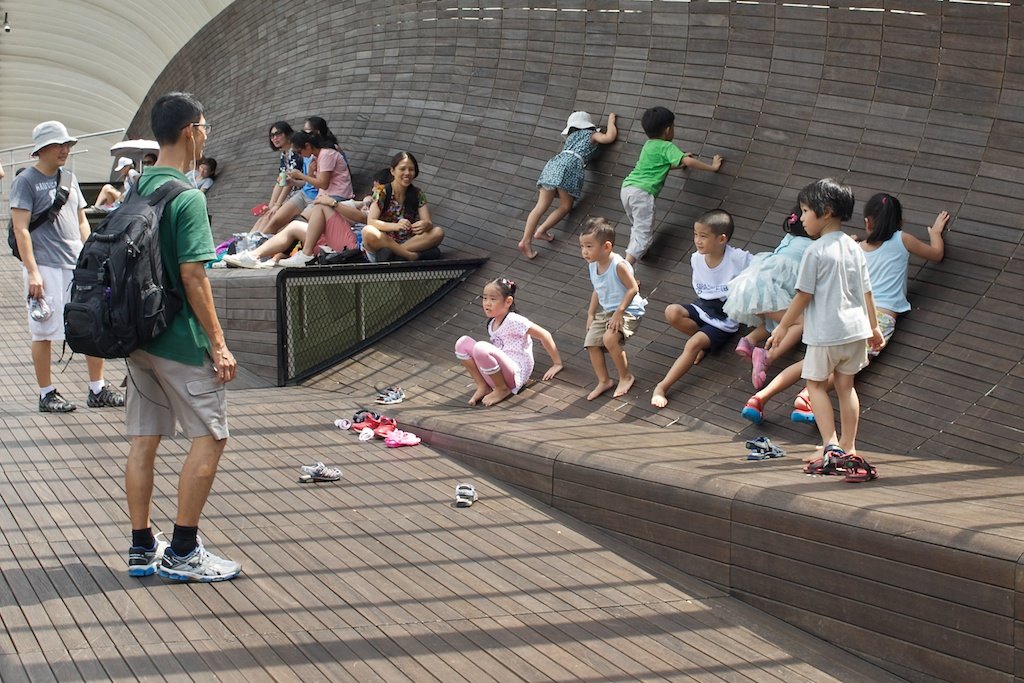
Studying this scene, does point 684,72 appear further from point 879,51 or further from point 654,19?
point 879,51

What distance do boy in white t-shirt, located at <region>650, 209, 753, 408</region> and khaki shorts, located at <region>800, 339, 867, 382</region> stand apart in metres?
1.58

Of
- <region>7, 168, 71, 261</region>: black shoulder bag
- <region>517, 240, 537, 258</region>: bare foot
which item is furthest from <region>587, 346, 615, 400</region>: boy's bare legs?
<region>7, 168, 71, 261</region>: black shoulder bag

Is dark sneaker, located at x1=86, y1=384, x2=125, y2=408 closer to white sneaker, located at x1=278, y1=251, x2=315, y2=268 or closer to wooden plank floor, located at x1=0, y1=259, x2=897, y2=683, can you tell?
wooden plank floor, located at x1=0, y1=259, x2=897, y2=683

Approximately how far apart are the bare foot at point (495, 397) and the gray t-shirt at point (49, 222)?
2.56 m

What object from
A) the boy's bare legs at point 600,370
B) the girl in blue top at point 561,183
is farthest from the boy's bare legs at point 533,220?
the boy's bare legs at point 600,370

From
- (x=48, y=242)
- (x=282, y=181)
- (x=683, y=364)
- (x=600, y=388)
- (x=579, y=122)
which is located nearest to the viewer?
(x=683, y=364)

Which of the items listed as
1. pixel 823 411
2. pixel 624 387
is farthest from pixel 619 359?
pixel 823 411

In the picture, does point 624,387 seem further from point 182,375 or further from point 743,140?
point 182,375

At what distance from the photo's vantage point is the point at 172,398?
4.71 meters

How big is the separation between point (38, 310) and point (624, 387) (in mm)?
3460

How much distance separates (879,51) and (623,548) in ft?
13.8

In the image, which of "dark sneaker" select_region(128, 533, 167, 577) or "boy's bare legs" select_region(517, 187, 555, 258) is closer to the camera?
"dark sneaker" select_region(128, 533, 167, 577)

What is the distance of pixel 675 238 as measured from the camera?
860cm

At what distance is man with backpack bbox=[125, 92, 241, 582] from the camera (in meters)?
4.66
